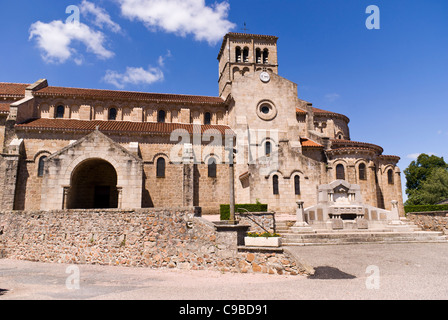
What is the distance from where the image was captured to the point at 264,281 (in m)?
9.71

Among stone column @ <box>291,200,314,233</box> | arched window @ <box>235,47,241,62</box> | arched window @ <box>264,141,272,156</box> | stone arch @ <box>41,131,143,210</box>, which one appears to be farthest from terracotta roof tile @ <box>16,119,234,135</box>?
arched window @ <box>235,47,241,62</box>

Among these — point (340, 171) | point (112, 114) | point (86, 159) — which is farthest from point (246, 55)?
point (86, 159)

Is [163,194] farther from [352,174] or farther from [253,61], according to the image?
[253,61]

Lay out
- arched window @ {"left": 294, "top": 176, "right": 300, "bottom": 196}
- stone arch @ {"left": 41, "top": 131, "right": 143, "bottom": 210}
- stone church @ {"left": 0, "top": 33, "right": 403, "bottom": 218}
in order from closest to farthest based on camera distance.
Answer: stone arch @ {"left": 41, "top": 131, "right": 143, "bottom": 210}
stone church @ {"left": 0, "top": 33, "right": 403, "bottom": 218}
arched window @ {"left": 294, "top": 176, "right": 300, "bottom": 196}

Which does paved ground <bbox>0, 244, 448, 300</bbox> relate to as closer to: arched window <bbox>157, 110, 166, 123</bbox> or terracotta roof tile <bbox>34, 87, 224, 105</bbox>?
arched window <bbox>157, 110, 166, 123</bbox>

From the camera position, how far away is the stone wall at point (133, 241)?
11.3 meters

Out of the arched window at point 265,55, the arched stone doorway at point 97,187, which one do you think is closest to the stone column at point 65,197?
the arched stone doorway at point 97,187

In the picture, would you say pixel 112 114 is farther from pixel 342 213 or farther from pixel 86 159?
pixel 342 213

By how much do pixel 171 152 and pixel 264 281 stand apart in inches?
714

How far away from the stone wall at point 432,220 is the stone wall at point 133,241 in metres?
14.6

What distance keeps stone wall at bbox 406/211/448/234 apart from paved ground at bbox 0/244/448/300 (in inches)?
249

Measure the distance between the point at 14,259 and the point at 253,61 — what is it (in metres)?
33.1

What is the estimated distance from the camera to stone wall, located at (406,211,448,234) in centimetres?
1923
